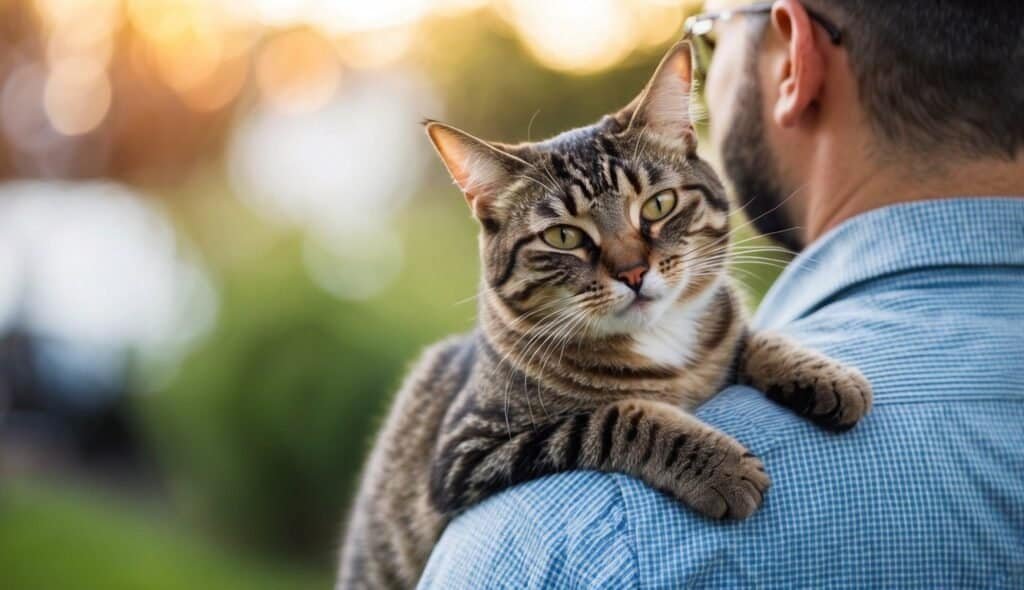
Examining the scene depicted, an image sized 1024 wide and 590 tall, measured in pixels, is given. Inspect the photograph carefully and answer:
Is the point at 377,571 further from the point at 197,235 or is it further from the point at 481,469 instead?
the point at 197,235

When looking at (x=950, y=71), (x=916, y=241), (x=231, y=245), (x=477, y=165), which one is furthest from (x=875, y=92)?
(x=231, y=245)

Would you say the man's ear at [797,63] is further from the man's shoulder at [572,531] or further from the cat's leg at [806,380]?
the man's shoulder at [572,531]

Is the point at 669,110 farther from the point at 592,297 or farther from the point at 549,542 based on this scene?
the point at 549,542

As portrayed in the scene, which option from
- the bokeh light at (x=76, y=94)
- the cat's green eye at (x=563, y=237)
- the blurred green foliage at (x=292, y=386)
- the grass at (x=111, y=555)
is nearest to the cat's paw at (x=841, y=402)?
the cat's green eye at (x=563, y=237)

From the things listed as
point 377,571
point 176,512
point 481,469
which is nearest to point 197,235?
point 176,512

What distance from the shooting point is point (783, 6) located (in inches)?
58.0

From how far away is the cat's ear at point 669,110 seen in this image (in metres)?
1.56

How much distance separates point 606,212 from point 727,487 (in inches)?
22.2

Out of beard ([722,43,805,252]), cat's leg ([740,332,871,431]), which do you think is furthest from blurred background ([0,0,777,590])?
cat's leg ([740,332,871,431])

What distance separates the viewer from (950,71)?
53.2 inches

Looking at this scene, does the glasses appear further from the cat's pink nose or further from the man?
the cat's pink nose

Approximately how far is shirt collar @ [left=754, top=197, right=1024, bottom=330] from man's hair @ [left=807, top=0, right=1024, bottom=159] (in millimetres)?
91

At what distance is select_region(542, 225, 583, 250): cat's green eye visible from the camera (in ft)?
5.11

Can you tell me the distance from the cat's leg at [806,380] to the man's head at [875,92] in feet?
0.83
